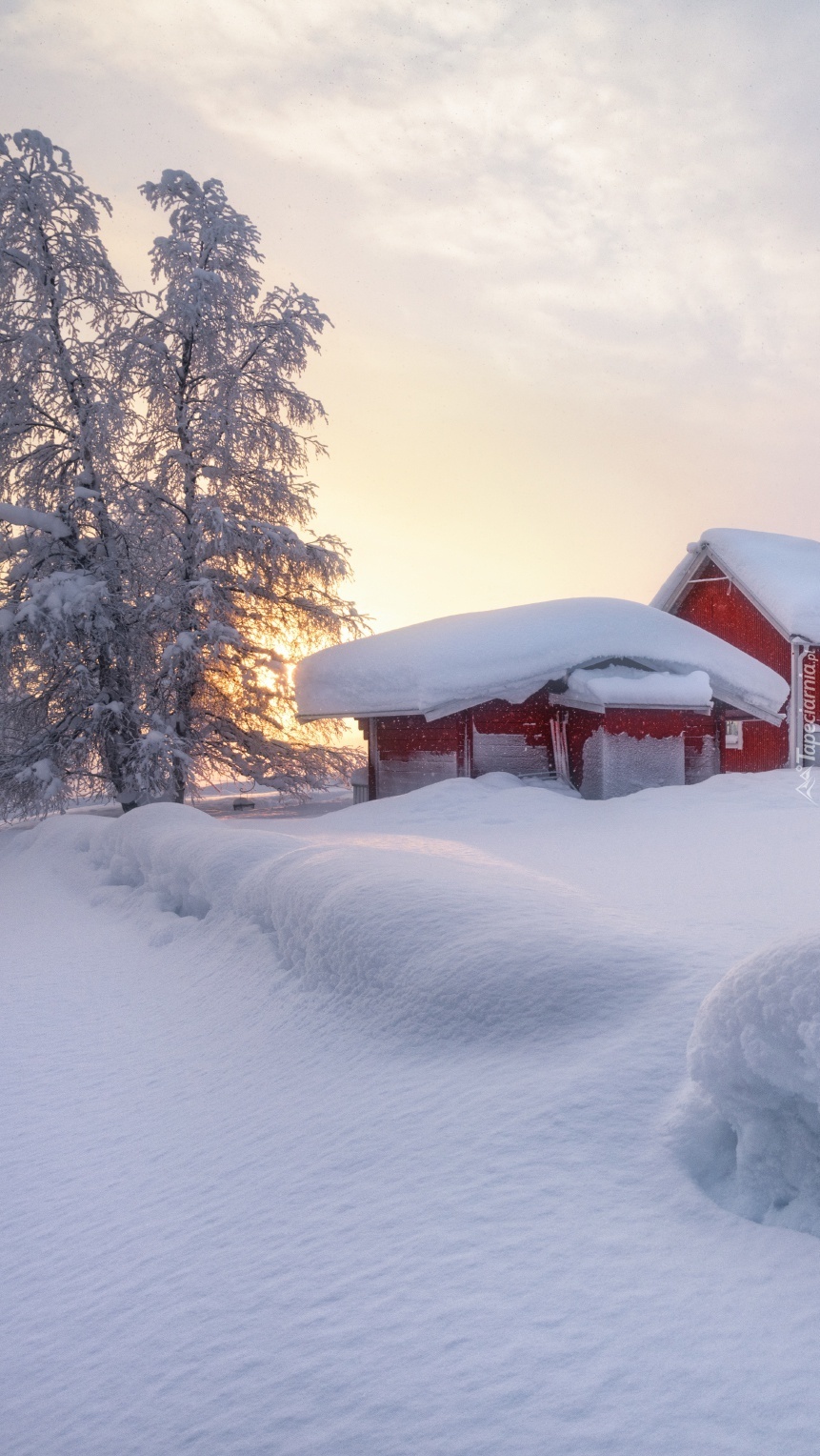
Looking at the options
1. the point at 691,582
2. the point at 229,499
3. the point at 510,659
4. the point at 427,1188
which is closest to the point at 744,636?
the point at 691,582

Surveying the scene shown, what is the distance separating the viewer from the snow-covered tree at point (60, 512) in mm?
15484

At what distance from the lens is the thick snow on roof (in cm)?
1617

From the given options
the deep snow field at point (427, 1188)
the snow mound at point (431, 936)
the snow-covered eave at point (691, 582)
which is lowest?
the deep snow field at point (427, 1188)

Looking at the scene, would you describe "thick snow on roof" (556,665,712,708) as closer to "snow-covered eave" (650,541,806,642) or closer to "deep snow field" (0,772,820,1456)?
"snow-covered eave" (650,541,806,642)

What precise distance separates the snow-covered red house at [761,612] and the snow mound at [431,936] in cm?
1357

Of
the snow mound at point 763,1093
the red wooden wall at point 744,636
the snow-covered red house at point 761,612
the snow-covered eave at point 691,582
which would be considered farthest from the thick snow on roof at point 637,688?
the snow mound at point 763,1093

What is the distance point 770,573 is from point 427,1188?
1971cm

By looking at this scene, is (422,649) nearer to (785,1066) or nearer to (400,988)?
(400,988)

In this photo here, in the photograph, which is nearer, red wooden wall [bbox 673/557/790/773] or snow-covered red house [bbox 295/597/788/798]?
snow-covered red house [bbox 295/597/788/798]

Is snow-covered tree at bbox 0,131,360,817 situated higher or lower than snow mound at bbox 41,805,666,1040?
higher

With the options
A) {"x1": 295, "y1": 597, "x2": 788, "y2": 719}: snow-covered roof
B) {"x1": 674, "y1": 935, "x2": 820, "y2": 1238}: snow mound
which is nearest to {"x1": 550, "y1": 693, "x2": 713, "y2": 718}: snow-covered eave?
{"x1": 295, "y1": 597, "x2": 788, "y2": 719}: snow-covered roof

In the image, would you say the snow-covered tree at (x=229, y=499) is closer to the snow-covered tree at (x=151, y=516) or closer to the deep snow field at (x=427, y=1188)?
the snow-covered tree at (x=151, y=516)

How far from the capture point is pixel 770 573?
20562 millimetres

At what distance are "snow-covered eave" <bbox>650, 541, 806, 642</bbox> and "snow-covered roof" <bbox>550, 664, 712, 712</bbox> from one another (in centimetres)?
399
